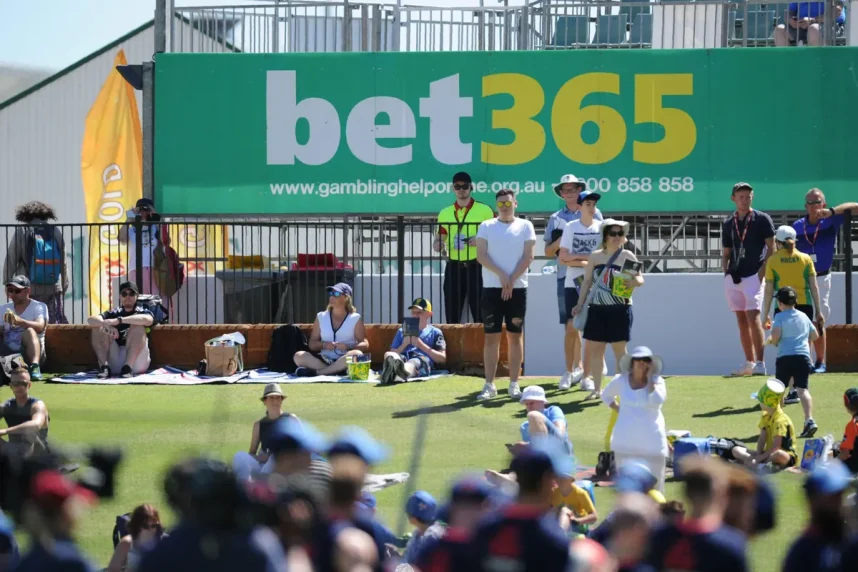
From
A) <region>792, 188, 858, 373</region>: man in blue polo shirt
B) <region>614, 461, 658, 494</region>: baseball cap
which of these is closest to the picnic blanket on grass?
<region>792, 188, 858, 373</region>: man in blue polo shirt

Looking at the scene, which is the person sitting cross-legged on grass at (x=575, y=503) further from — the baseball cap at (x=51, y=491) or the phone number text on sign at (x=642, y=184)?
the phone number text on sign at (x=642, y=184)

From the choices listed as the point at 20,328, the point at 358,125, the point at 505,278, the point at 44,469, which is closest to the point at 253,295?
the point at 358,125

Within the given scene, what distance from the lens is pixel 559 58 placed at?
1652cm

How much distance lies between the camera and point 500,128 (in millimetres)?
16641

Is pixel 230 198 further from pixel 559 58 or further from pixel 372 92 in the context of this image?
pixel 559 58

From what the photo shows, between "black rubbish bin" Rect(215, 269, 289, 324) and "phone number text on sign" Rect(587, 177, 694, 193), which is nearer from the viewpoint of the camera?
"black rubbish bin" Rect(215, 269, 289, 324)

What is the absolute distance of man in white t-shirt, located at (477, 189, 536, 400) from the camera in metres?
11.9

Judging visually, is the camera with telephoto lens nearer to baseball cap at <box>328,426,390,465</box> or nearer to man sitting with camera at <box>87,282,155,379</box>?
baseball cap at <box>328,426,390,465</box>

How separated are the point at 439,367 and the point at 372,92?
4632 mm

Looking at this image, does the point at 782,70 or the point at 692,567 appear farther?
the point at 782,70

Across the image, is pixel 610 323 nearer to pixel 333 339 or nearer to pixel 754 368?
pixel 754 368

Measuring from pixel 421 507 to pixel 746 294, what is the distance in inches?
281

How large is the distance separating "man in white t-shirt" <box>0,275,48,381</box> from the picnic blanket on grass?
0.32 meters

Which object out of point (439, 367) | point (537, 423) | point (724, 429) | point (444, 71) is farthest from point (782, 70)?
point (537, 423)
